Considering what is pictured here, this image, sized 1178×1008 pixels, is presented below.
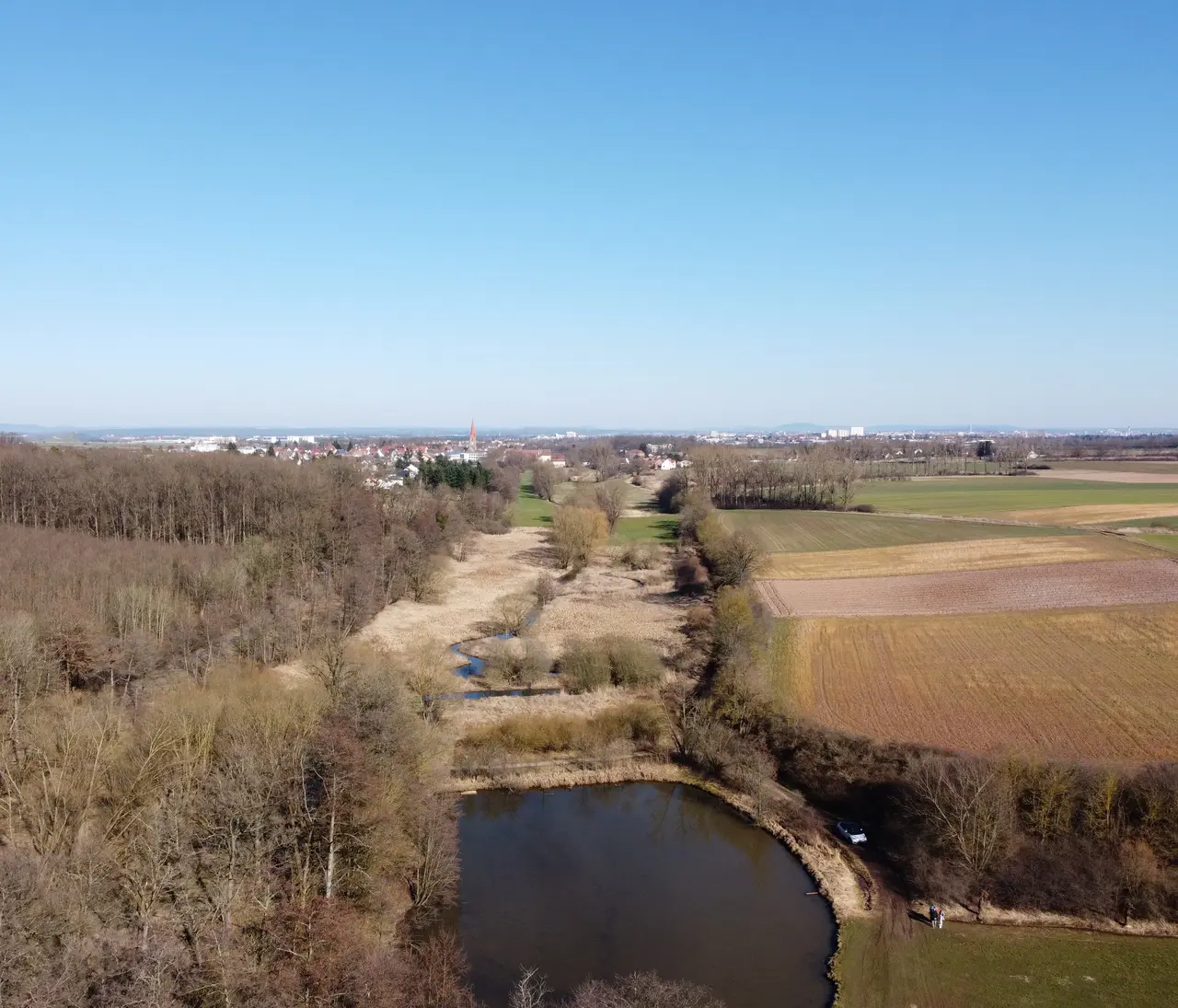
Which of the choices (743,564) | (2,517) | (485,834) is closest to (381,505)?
(2,517)

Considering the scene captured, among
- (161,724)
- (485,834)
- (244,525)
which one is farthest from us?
(244,525)

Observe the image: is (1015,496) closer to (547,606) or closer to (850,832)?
(547,606)

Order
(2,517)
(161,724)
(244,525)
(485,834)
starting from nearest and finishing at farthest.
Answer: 1. (161,724)
2. (485,834)
3. (2,517)
4. (244,525)

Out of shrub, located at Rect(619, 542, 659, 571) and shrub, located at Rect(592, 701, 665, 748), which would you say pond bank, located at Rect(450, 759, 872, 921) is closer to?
shrub, located at Rect(592, 701, 665, 748)

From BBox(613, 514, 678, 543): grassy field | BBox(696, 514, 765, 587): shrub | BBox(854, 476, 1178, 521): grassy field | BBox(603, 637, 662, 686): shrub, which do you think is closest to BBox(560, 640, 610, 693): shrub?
BBox(603, 637, 662, 686): shrub

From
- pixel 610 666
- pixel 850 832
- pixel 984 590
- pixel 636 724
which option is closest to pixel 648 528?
pixel 984 590

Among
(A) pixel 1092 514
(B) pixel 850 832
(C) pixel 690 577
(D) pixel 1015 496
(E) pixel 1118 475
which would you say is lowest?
(B) pixel 850 832

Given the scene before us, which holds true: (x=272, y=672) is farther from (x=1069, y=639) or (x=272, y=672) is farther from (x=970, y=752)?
(x=1069, y=639)
